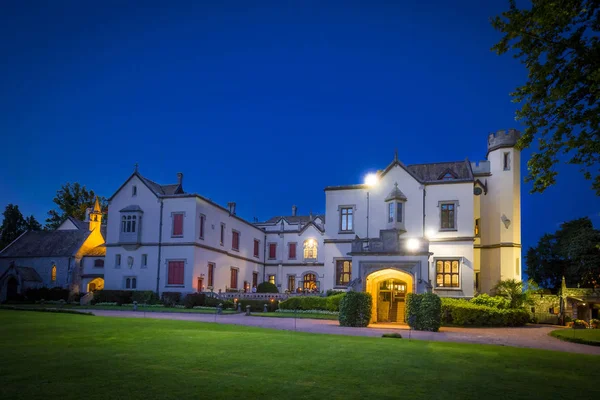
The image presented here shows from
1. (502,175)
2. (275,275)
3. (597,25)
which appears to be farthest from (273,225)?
(597,25)

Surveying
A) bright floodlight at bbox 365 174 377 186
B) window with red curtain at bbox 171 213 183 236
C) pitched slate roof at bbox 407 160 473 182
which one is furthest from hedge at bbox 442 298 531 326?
window with red curtain at bbox 171 213 183 236

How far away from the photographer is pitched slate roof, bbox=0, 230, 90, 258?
48625mm

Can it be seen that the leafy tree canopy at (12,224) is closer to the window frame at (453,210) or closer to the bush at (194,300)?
the bush at (194,300)

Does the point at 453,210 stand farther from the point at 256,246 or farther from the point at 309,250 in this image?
the point at 256,246

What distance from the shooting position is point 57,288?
149 ft

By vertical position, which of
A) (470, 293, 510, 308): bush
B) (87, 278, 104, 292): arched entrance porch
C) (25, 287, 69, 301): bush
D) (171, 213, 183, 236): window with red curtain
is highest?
(171, 213, 183, 236): window with red curtain

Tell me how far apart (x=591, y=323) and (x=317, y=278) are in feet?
97.1

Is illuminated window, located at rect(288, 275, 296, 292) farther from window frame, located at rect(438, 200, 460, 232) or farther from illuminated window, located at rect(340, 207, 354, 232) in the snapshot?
window frame, located at rect(438, 200, 460, 232)

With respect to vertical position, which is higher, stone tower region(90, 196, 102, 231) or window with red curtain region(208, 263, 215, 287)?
stone tower region(90, 196, 102, 231)

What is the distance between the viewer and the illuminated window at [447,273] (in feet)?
115

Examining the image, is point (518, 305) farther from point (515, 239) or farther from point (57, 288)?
point (57, 288)

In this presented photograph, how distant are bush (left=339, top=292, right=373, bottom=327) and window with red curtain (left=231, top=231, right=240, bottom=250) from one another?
27.0m

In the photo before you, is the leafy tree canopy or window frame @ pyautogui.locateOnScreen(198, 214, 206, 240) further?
the leafy tree canopy

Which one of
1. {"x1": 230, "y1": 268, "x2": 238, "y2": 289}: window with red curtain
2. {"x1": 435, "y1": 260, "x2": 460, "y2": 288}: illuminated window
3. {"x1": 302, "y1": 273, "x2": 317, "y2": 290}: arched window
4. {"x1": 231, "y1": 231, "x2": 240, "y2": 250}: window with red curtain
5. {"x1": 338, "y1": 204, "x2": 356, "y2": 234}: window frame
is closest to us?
{"x1": 435, "y1": 260, "x2": 460, "y2": 288}: illuminated window
